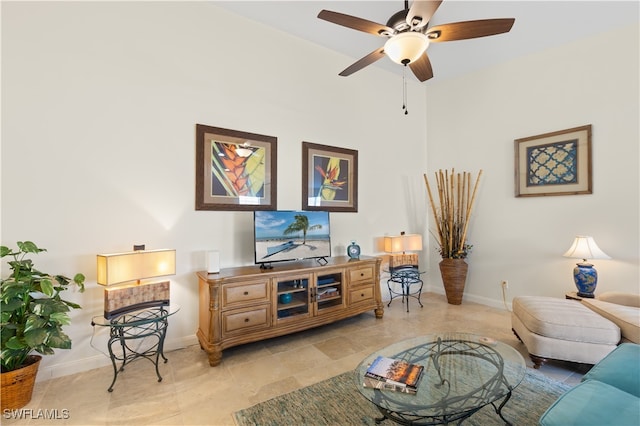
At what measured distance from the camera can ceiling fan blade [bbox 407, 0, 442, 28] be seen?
5.93 feet

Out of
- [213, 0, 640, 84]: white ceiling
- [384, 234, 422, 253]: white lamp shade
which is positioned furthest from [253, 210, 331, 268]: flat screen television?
[213, 0, 640, 84]: white ceiling

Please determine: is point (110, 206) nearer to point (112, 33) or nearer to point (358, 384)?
point (112, 33)

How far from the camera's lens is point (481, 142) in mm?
4273

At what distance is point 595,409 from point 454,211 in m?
3.59

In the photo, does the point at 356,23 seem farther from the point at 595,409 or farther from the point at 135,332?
the point at 135,332

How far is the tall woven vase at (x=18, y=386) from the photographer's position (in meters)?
1.84

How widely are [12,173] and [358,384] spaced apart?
283 centimetres

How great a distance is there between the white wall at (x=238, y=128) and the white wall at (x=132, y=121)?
1cm

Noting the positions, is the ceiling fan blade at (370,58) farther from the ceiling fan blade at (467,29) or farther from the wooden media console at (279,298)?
the wooden media console at (279,298)

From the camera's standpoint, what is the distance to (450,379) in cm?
162

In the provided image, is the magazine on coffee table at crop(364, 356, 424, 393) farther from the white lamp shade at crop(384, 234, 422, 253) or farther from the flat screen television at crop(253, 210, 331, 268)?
the white lamp shade at crop(384, 234, 422, 253)

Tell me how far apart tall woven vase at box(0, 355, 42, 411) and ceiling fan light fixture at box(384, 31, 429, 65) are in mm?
3314

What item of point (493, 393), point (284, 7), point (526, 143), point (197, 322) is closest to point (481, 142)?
point (526, 143)

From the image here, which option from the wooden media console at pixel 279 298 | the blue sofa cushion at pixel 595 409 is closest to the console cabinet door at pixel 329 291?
the wooden media console at pixel 279 298
